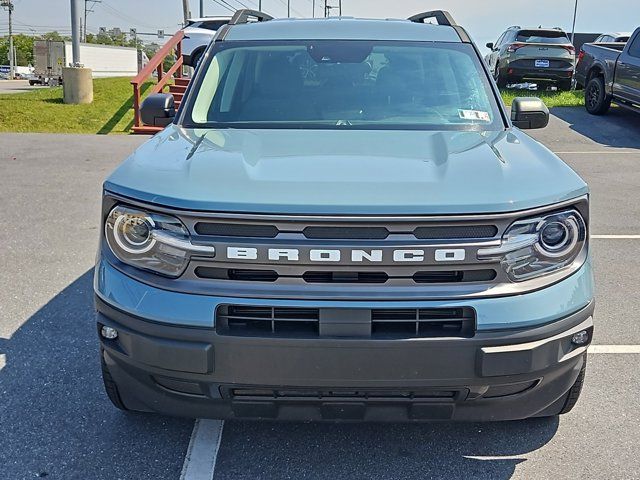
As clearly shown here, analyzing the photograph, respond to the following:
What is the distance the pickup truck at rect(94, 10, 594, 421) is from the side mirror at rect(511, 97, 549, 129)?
156 cm

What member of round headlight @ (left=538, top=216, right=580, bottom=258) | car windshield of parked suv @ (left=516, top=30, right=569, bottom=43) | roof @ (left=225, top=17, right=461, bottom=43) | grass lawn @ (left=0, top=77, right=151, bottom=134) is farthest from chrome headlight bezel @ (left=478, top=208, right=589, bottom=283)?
car windshield of parked suv @ (left=516, top=30, right=569, bottom=43)

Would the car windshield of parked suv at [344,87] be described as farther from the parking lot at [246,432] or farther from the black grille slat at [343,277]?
the parking lot at [246,432]

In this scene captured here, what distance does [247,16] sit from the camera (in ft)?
16.4

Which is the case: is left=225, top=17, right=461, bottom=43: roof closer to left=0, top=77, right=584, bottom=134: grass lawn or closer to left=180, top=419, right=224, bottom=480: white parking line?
left=180, top=419, right=224, bottom=480: white parking line

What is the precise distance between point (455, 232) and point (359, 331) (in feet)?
1.56

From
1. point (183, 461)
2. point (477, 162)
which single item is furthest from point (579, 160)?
point (183, 461)

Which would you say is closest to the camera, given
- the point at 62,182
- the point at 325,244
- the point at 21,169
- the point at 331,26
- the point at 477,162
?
the point at 325,244

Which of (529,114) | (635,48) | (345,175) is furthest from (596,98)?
(345,175)

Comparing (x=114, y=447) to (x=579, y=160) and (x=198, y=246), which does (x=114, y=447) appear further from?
(x=579, y=160)

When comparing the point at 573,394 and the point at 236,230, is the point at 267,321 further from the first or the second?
the point at 573,394

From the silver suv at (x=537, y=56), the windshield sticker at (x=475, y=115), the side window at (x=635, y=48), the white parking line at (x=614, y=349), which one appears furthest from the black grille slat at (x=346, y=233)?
the silver suv at (x=537, y=56)

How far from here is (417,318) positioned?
233 centimetres

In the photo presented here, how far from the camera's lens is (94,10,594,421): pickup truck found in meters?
2.31

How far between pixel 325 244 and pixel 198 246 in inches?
17.4
